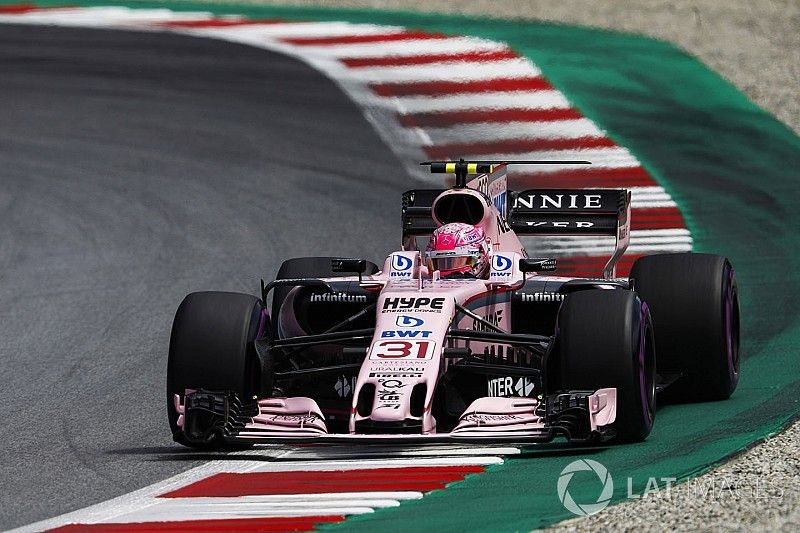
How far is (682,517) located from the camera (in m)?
8.63

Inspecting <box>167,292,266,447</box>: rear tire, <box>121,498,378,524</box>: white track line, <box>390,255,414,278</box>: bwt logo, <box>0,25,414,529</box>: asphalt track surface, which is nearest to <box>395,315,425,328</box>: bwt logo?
<box>167,292,266,447</box>: rear tire

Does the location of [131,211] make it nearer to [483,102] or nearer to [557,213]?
[483,102]

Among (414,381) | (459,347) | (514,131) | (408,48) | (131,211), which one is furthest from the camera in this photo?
(408,48)

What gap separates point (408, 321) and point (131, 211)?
31.8ft

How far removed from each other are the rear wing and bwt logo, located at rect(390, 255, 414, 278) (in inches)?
49.2

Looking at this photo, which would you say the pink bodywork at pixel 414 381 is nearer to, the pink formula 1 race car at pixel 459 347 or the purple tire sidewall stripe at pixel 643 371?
the pink formula 1 race car at pixel 459 347

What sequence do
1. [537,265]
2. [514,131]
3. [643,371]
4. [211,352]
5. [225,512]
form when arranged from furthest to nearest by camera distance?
1. [514,131]
2. [537,265]
3. [211,352]
4. [643,371]
5. [225,512]

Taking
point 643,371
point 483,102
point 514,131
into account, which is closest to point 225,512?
point 643,371

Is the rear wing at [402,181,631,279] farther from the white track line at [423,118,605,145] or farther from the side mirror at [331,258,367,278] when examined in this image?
the white track line at [423,118,605,145]

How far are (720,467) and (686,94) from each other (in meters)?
14.5

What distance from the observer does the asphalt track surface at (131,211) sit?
39.9 feet

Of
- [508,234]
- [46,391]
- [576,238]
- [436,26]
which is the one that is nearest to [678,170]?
[576,238]

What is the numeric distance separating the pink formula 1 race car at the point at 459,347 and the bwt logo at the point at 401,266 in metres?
0.01

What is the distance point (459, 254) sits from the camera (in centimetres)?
1233
